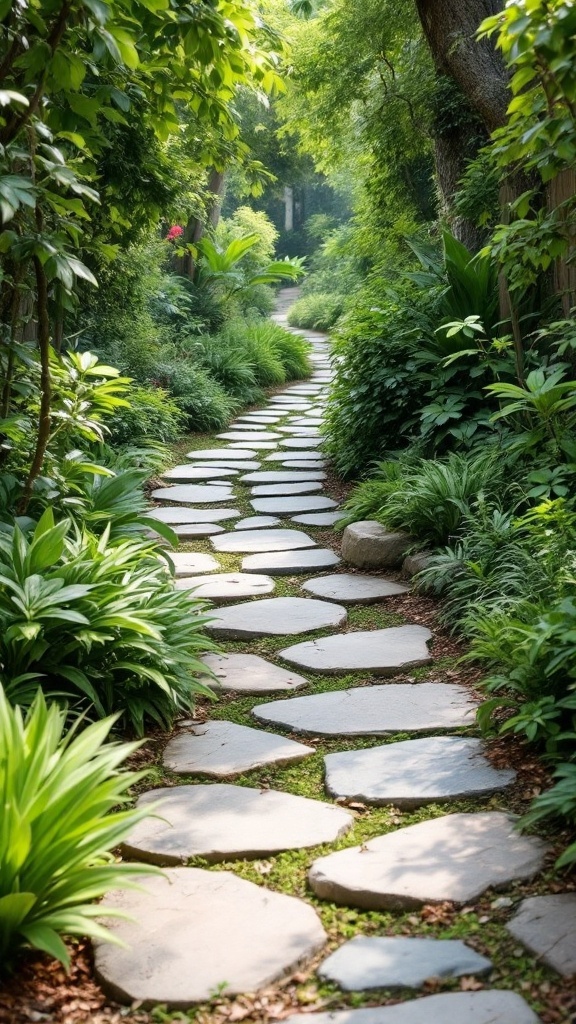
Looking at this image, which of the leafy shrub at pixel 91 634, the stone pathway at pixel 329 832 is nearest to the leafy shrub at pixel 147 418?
the stone pathway at pixel 329 832

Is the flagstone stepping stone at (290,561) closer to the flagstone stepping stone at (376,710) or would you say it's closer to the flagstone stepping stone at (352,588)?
the flagstone stepping stone at (352,588)

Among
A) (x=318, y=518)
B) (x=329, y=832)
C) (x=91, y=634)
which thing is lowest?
(x=329, y=832)

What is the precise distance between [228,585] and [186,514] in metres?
1.42

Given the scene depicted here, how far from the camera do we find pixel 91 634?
268 centimetres

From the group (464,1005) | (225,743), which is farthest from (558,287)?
(464,1005)

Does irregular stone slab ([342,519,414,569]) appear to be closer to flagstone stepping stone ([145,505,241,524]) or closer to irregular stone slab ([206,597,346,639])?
irregular stone slab ([206,597,346,639])

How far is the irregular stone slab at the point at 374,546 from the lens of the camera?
179 inches

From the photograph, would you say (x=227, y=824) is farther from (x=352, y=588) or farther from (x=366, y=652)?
(x=352, y=588)

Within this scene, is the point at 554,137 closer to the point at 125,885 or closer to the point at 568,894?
the point at 568,894

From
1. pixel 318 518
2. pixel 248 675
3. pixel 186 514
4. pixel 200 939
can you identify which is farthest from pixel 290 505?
pixel 200 939

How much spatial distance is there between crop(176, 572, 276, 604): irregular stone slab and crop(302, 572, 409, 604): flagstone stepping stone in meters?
0.22

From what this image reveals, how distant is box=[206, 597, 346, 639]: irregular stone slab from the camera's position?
12.6ft

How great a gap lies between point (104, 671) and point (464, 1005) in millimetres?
1532

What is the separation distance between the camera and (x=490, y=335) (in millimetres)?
5363
